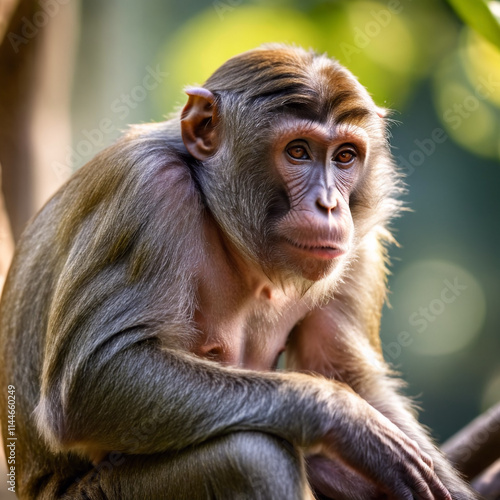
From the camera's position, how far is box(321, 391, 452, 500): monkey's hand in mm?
4398

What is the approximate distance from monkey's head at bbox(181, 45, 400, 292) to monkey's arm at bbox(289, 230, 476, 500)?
118 centimetres

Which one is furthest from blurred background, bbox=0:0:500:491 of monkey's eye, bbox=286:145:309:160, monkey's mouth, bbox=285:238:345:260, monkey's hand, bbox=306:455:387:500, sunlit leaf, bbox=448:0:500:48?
monkey's hand, bbox=306:455:387:500

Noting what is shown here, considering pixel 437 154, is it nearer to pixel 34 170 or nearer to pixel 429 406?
pixel 429 406

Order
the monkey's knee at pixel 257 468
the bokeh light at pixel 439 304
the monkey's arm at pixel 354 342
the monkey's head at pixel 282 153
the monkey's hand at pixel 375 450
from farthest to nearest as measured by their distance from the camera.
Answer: the bokeh light at pixel 439 304
the monkey's arm at pixel 354 342
the monkey's head at pixel 282 153
the monkey's hand at pixel 375 450
the monkey's knee at pixel 257 468

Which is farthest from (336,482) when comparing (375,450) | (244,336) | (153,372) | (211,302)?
(153,372)

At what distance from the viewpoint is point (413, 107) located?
14.7 m

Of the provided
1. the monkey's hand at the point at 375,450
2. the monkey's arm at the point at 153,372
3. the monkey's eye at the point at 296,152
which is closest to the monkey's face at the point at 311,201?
the monkey's eye at the point at 296,152

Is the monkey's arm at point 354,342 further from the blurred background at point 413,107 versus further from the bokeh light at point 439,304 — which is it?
the bokeh light at point 439,304

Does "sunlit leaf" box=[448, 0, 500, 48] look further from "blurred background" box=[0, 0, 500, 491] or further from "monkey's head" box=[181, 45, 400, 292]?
"blurred background" box=[0, 0, 500, 491]

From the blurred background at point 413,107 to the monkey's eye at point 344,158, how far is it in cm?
546

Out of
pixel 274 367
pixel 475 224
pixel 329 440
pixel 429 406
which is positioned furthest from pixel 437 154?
pixel 329 440

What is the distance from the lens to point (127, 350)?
178 inches

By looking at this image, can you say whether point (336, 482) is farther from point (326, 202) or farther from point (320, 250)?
point (326, 202)

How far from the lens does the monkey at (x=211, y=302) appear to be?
4.41 metres
